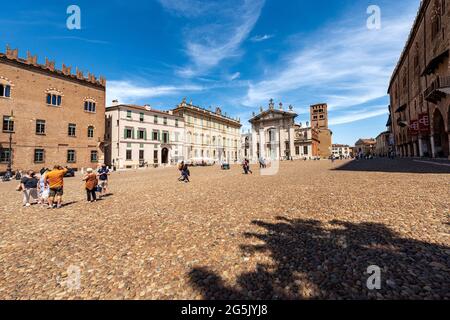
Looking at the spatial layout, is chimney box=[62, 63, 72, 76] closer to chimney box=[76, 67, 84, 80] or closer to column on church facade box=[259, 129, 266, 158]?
chimney box=[76, 67, 84, 80]

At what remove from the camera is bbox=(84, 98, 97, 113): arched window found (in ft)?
113

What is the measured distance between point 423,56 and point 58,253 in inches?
1677

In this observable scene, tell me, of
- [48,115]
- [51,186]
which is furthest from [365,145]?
[51,186]

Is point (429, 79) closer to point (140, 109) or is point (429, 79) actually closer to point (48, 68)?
point (140, 109)

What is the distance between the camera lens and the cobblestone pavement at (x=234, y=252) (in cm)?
295

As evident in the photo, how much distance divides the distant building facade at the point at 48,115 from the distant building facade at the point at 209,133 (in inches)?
899

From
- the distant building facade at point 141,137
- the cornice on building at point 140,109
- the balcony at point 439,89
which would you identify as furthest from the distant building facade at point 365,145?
the cornice on building at point 140,109

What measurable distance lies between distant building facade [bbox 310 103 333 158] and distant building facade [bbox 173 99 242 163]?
4610 cm

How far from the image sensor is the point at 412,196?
770 cm

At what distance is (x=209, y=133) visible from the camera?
63.8 metres

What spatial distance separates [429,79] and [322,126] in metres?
78.7

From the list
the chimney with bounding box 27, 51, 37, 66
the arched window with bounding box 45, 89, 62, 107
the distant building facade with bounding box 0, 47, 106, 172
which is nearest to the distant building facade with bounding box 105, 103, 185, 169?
the distant building facade with bounding box 0, 47, 106, 172

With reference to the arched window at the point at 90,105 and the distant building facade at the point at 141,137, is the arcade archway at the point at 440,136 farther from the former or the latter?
the arched window at the point at 90,105

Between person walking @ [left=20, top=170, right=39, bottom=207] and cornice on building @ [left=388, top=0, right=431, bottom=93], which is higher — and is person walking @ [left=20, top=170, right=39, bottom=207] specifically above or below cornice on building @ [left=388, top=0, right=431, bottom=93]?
below
